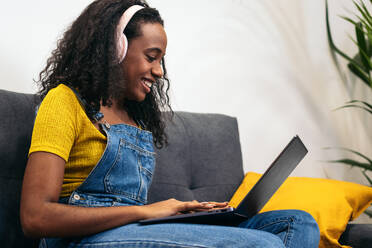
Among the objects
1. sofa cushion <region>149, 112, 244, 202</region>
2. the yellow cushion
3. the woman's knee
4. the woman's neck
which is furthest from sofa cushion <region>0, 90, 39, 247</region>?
the yellow cushion

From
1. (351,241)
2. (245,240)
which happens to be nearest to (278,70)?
(351,241)

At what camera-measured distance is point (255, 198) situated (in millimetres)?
1121

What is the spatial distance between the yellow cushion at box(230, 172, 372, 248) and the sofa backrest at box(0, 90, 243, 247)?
114mm

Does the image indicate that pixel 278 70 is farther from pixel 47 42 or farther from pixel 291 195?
pixel 47 42

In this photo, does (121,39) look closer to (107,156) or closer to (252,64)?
(107,156)

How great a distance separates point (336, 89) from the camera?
8.58 feet

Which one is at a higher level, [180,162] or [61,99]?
[61,99]

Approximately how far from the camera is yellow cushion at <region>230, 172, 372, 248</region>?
153cm

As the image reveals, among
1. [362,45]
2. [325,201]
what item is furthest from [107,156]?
[362,45]

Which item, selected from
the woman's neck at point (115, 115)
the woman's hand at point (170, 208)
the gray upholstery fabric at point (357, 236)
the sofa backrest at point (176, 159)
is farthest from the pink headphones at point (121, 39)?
the gray upholstery fabric at point (357, 236)

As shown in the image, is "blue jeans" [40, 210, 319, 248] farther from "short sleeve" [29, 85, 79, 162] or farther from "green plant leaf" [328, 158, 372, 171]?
"green plant leaf" [328, 158, 372, 171]

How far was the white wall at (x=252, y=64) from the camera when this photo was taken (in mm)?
1615

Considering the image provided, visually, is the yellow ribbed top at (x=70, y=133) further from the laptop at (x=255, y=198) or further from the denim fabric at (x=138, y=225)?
the laptop at (x=255, y=198)

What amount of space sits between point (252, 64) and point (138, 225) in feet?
4.83
